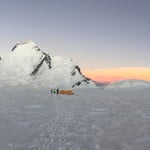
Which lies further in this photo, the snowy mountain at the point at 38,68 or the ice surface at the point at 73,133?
the snowy mountain at the point at 38,68

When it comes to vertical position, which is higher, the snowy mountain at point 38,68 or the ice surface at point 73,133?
the snowy mountain at point 38,68

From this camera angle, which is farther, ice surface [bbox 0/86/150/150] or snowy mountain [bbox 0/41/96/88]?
snowy mountain [bbox 0/41/96/88]

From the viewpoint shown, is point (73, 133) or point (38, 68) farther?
point (38, 68)

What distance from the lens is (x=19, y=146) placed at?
613 inches

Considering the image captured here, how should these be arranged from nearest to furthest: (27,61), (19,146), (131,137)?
1. (19,146)
2. (131,137)
3. (27,61)

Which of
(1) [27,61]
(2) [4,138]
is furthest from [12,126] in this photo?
(1) [27,61]

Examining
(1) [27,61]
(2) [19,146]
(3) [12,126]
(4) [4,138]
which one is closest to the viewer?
(2) [19,146]

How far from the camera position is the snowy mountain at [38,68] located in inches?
5507

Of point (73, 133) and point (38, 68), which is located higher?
point (38, 68)

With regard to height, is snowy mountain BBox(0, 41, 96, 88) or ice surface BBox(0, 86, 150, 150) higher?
snowy mountain BBox(0, 41, 96, 88)

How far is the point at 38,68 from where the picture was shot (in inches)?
6147

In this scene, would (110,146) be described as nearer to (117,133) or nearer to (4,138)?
(117,133)

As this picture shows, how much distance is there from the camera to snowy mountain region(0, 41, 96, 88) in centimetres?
13988

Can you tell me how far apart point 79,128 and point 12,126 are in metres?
4.90
